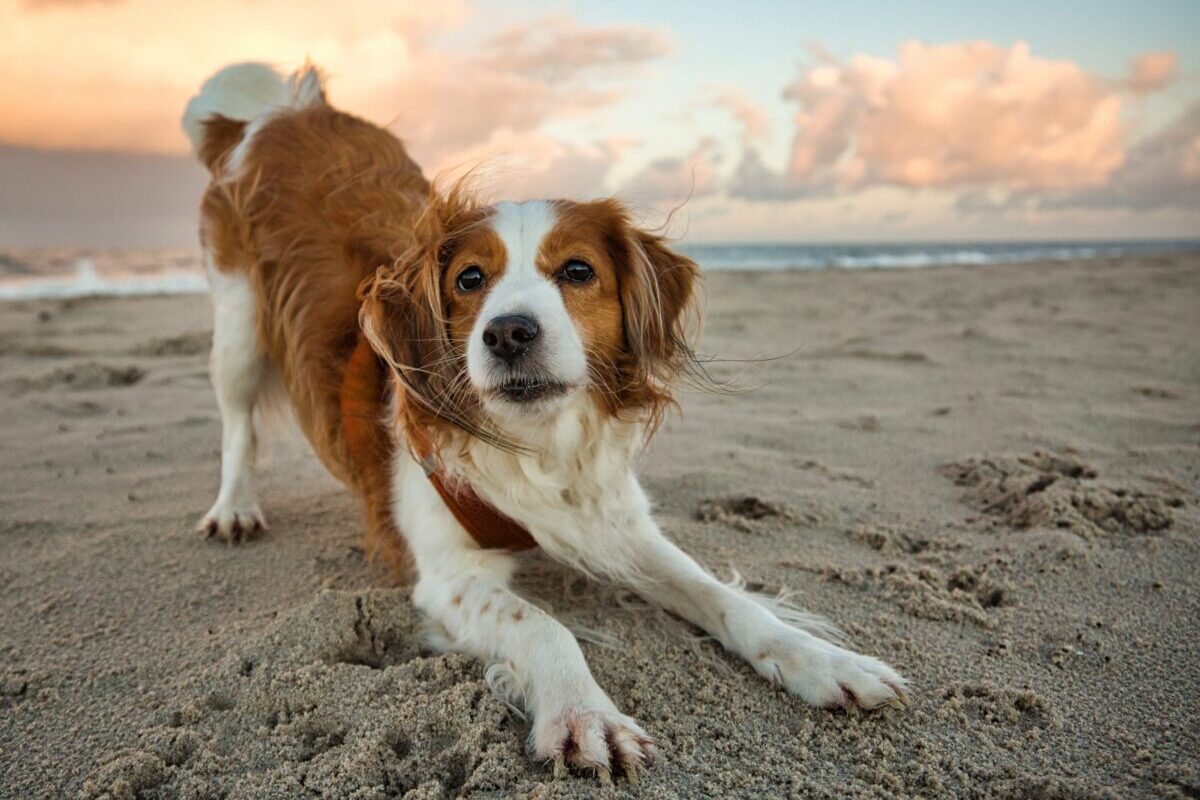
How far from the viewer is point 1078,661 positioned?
191 centimetres

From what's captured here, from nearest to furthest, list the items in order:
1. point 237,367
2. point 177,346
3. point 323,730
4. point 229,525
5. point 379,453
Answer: point 323,730
point 379,453
point 229,525
point 237,367
point 177,346

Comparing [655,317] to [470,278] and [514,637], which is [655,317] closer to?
[470,278]

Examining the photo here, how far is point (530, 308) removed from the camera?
6.26 ft

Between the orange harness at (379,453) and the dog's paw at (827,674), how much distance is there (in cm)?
78

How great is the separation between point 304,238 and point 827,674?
2.25 metres

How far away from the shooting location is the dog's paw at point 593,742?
1.58 metres

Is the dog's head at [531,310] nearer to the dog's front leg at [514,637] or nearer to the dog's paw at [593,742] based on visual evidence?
the dog's front leg at [514,637]

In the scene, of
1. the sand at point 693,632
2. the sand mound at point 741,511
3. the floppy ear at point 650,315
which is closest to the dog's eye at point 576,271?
the floppy ear at point 650,315

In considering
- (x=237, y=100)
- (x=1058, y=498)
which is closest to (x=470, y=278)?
(x=1058, y=498)

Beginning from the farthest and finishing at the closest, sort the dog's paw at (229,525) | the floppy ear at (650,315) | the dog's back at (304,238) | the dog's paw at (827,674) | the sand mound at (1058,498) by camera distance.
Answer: the dog's paw at (229,525), the dog's back at (304,238), the sand mound at (1058,498), the floppy ear at (650,315), the dog's paw at (827,674)

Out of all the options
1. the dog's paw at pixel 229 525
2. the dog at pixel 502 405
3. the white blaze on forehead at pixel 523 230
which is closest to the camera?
the dog at pixel 502 405

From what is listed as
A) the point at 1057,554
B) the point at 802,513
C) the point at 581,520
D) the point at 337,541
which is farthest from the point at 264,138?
the point at 1057,554

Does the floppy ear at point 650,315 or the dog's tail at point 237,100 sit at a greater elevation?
the dog's tail at point 237,100

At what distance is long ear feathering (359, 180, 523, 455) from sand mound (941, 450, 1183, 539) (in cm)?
177
